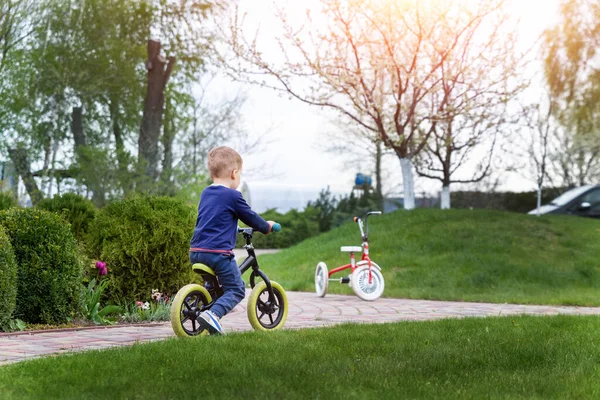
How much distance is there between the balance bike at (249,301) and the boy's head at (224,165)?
18.5 inches

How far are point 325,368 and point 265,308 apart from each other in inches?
75.7

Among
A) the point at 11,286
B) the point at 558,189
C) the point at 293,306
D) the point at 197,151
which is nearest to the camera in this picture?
the point at 11,286

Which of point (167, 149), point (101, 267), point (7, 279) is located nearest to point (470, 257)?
point (101, 267)

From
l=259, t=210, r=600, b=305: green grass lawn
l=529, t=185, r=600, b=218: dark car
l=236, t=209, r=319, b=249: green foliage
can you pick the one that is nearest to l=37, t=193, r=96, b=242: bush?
l=259, t=210, r=600, b=305: green grass lawn

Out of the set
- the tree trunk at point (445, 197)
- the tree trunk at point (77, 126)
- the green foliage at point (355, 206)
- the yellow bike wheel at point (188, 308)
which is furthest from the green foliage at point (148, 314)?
Result: the tree trunk at point (445, 197)

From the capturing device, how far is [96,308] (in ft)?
25.7

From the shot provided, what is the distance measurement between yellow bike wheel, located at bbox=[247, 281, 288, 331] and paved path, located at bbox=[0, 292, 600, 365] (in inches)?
14.0

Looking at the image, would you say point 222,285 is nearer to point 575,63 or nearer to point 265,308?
point 265,308

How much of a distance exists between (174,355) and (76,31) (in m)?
21.8

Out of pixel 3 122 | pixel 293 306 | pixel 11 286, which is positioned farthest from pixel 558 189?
pixel 11 286

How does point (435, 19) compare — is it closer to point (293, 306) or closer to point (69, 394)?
Result: point (293, 306)

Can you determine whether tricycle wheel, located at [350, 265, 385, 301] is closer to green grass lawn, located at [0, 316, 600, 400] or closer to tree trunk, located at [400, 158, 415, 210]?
green grass lawn, located at [0, 316, 600, 400]

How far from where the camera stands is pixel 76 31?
24719 millimetres

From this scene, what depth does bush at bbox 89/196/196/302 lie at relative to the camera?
8.37 meters
